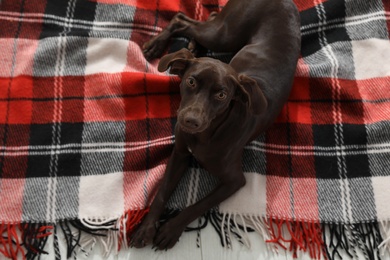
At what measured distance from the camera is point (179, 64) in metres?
1.82

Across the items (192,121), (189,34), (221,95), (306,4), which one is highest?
(306,4)

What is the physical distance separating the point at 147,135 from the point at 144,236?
568 millimetres

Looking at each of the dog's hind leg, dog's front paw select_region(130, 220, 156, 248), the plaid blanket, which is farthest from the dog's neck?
the dog's hind leg

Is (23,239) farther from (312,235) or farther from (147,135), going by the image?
(312,235)

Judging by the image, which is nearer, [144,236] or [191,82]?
[191,82]

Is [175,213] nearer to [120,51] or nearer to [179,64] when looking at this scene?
[179,64]

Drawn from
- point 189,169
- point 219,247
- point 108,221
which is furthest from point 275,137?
point 108,221

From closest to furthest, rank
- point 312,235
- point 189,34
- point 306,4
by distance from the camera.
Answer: point 312,235 → point 189,34 → point 306,4

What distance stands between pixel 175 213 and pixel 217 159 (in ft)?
1.32

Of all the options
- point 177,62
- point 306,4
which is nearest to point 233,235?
point 177,62

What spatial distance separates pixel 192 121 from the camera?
165 cm

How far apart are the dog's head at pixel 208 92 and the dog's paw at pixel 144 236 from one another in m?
0.63

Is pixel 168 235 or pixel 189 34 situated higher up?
pixel 189 34

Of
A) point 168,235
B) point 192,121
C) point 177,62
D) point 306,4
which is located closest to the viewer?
point 192,121
